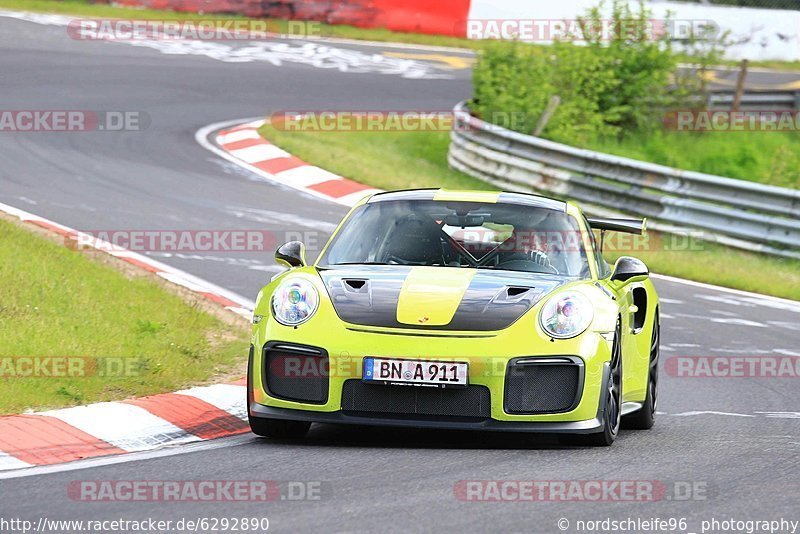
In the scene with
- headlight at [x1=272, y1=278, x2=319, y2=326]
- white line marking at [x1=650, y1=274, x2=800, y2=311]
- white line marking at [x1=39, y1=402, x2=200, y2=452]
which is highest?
headlight at [x1=272, y1=278, x2=319, y2=326]

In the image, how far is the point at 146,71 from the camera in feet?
78.6

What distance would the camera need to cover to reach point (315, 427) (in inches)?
302

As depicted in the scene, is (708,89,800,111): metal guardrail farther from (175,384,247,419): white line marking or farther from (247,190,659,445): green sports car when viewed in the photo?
(247,190,659,445): green sports car

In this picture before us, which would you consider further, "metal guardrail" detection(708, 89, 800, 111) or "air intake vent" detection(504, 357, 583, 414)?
"metal guardrail" detection(708, 89, 800, 111)

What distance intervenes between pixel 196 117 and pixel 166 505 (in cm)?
1595

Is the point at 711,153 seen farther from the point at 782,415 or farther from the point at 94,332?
the point at 94,332

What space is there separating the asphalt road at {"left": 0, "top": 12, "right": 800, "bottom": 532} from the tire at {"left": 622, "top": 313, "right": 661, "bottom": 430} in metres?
0.10

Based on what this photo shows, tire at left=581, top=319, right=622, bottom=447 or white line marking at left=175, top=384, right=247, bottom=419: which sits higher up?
tire at left=581, top=319, right=622, bottom=447

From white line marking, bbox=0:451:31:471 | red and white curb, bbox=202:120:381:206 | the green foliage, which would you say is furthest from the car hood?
the green foliage

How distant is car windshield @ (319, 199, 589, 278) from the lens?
7.82 meters

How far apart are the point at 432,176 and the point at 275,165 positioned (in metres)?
2.05

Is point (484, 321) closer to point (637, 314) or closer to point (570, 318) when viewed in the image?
point (570, 318)

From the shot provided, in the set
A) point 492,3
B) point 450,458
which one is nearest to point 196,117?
point 492,3

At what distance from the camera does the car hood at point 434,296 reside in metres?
6.87
